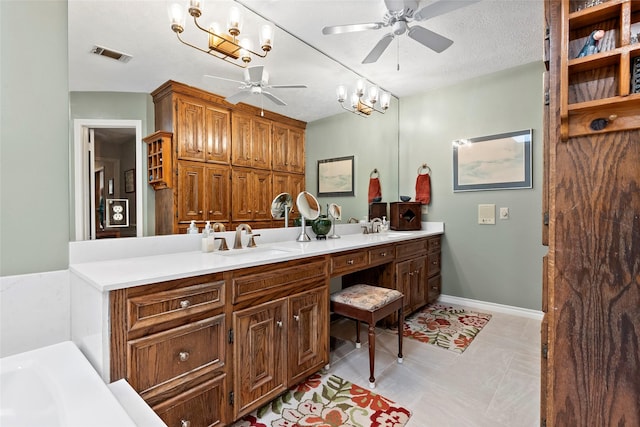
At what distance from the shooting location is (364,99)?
3.21m

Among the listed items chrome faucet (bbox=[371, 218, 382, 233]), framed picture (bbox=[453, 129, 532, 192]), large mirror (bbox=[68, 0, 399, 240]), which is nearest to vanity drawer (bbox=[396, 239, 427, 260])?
chrome faucet (bbox=[371, 218, 382, 233])

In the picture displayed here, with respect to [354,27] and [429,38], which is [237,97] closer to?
[354,27]

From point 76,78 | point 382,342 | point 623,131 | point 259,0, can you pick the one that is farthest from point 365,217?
point 76,78

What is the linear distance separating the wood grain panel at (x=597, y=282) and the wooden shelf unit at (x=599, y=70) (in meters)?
0.07

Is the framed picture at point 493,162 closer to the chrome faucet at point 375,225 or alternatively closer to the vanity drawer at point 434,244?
the vanity drawer at point 434,244

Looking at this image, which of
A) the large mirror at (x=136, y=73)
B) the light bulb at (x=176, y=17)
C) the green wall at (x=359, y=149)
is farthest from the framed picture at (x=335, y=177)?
the light bulb at (x=176, y=17)

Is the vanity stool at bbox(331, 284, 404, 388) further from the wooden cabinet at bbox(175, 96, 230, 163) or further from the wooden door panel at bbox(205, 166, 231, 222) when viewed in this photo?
the wooden cabinet at bbox(175, 96, 230, 163)

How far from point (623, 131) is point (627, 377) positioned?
770 millimetres

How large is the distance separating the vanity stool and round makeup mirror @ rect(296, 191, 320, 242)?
54 centimetres

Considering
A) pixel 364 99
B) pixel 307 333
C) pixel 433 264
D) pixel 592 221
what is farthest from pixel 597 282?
pixel 364 99

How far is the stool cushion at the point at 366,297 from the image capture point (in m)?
1.86

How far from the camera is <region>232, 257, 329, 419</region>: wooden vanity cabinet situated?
1.38 meters

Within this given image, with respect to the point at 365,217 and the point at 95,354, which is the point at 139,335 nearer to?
the point at 95,354

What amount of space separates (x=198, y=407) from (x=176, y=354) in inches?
11.0
